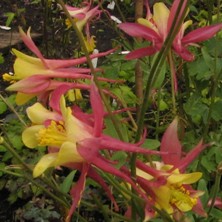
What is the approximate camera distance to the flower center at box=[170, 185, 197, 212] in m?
1.33

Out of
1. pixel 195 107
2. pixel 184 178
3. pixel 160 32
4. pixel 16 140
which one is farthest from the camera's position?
pixel 16 140

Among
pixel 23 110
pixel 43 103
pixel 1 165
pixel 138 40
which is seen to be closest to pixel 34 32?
pixel 23 110

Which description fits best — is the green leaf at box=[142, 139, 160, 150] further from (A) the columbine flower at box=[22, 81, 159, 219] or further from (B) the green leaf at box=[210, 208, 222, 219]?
(B) the green leaf at box=[210, 208, 222, 219]

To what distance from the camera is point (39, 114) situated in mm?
1345

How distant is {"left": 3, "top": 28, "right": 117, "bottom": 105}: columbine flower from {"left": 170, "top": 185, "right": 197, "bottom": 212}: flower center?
28cm

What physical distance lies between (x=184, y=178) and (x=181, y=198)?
0.04 m

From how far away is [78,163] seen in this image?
49.8 inches

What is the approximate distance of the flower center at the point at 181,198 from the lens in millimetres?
1328

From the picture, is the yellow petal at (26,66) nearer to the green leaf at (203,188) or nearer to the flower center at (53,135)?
the flower center at (53,135)

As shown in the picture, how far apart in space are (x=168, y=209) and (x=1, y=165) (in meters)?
1.65

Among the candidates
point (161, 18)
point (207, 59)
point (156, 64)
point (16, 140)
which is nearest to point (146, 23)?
point (161, 18)

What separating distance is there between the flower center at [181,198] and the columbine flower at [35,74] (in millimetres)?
285

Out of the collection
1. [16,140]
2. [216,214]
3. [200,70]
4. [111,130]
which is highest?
[111,130]

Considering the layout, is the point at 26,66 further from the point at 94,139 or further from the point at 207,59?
the point at 207,59
